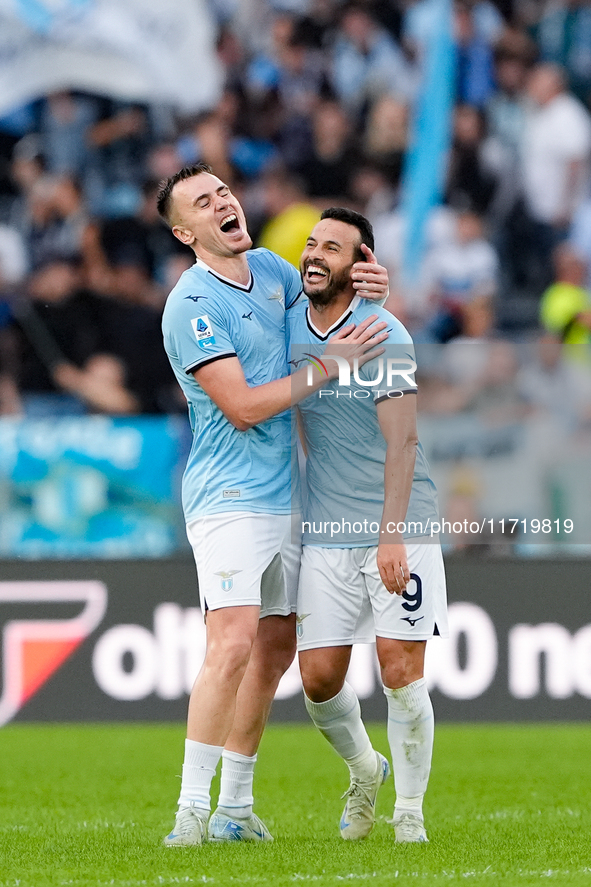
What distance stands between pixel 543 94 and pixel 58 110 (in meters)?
4.19

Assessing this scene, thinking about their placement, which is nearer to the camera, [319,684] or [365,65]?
[319,684]

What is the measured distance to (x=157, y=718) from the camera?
27.1 feet

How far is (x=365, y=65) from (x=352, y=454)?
28.4ft

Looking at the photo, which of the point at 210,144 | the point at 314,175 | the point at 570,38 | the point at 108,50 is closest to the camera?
the point at 108,50

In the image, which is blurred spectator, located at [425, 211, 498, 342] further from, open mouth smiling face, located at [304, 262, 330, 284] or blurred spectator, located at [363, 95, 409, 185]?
open mouth smiling face, located at [304, 262, 330, 284]

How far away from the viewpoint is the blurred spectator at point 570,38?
511 inches

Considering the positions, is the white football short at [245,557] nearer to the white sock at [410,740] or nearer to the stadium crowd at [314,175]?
the white sock at [410,740]

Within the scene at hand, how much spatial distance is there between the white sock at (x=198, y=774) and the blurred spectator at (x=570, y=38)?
9646 mm

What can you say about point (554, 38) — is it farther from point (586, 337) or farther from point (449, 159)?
point (586, 337)

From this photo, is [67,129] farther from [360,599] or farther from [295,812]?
[360,599]

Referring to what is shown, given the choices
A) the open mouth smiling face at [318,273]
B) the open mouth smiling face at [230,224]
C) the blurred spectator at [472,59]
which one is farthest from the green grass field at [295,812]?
the blurred spectator at [472,59]

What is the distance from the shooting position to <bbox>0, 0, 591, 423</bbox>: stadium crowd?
10.6m

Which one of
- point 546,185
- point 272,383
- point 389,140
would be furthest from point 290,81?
point 272,383

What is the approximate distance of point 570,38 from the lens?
13148mm
